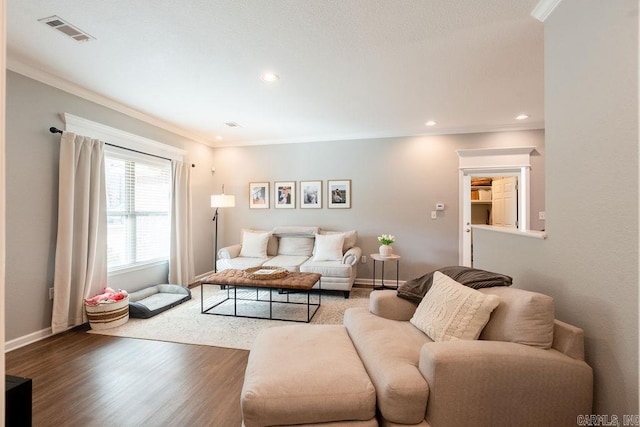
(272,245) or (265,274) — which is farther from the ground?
(272,245)

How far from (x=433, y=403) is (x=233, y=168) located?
16.7 ft

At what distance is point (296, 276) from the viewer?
3.41 metres

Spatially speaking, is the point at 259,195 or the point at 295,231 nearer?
the point at 295,231

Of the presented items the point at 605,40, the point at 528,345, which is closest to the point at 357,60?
the point at 605,40

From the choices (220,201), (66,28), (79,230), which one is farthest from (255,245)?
(66,28)

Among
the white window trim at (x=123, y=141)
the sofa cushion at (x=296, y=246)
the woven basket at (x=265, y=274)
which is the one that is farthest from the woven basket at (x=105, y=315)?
the sofa cushion at (x=296, y=246)

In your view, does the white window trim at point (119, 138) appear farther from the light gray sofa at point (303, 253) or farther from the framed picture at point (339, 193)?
the framed picture at point (339, 193)

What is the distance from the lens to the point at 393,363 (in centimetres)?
138

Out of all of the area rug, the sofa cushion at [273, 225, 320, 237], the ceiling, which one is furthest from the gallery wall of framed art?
the area rug

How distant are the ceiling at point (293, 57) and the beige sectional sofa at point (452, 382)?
1948 millimetres

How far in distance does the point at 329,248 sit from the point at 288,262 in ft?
2.20

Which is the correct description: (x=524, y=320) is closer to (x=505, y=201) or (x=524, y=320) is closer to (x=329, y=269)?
(x=329, y=269)

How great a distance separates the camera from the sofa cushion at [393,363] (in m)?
1.22

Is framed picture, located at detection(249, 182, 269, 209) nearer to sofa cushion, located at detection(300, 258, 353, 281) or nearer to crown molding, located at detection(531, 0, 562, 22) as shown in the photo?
sofa cushion, located at detection(300, 258, 353, 281)
